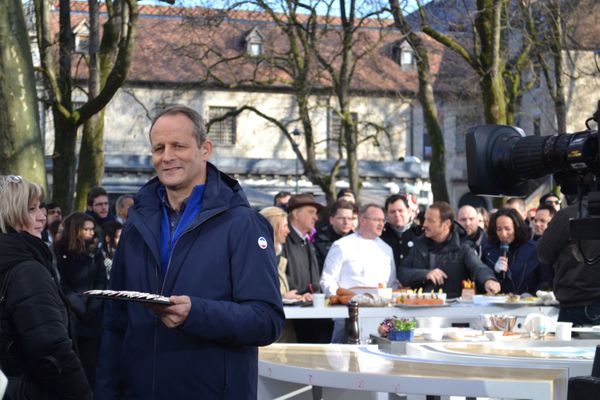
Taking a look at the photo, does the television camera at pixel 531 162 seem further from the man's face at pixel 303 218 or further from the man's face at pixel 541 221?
the man's face at pixel 541 221

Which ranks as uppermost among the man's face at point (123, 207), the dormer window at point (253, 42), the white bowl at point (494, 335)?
the dormer window at point (253, 42)

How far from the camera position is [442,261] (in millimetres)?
10711

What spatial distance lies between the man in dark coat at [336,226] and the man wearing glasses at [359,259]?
1396 millimetres

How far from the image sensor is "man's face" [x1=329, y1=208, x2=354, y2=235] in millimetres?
12039

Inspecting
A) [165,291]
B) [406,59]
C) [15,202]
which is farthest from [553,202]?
[406,59]

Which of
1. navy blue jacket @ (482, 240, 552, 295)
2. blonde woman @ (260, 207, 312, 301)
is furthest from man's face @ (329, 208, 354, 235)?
blonde woman @ (260, 207, 312, 301)

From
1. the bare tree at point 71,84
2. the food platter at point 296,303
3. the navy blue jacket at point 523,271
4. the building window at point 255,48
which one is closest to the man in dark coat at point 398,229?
the navy blue jacket at point 523,271

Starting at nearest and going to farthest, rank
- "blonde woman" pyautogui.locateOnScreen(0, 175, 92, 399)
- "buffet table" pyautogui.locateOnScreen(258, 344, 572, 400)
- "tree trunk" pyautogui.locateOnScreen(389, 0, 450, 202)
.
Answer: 1. "blonde woman" pyautogui.locateOnScreen(0, 175, 92, 399)
2. "buffet table" pyautogui.locateOnScreen(258, 344, 572, 400)
3. "tree trunk" pyautogui.locateOnScreen(389, 0, 450, 202)

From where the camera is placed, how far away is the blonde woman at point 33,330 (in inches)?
199

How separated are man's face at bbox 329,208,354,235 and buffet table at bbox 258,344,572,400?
5.01m

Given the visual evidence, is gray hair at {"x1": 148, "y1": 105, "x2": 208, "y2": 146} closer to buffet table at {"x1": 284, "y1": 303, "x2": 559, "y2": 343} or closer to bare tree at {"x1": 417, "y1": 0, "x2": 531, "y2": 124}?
buffet table at {"x1": 284, "y1": 303, "x2": 559, "y2": 343}

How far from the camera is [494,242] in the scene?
11.1 m

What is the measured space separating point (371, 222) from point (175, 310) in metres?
6.66

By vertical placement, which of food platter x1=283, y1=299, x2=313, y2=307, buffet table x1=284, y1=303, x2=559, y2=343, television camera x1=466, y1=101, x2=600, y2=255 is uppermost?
television camera x1=466, y1=101, x2=600, y2=255
